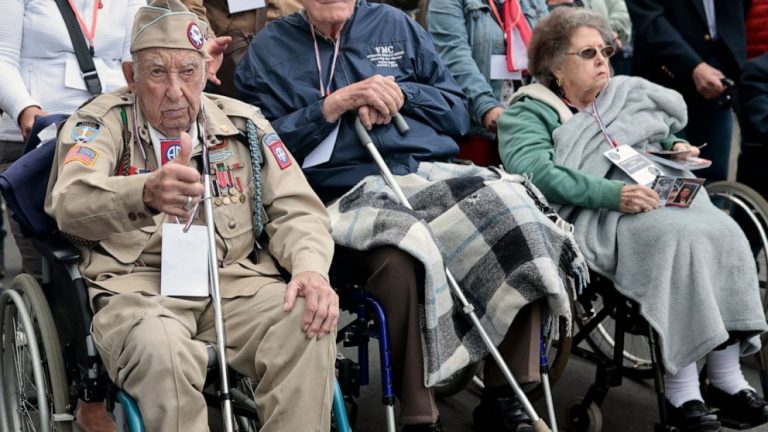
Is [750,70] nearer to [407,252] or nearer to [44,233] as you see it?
[407,252]

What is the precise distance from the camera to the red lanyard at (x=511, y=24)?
457 cm

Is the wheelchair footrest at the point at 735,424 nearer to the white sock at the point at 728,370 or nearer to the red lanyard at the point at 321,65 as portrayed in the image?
the white sock at the point at 728,370

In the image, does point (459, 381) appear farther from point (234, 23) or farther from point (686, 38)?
point (686, 38)

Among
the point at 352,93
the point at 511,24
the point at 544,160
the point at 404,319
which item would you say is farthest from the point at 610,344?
the point at 352,93

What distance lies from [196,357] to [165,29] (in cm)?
100

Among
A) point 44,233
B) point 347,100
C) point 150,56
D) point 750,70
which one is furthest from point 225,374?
point 750,70

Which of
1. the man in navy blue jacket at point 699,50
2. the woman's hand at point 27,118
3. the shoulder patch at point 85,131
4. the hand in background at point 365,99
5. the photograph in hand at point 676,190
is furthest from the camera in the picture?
the man in navy blue jacket at point 699,50

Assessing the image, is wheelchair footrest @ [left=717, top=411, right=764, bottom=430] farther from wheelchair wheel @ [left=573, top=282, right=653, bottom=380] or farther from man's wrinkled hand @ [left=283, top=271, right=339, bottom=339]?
man's wrinkled hand @ [left=283, top=271, right=339, bottom=339]

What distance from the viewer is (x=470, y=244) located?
347 cm

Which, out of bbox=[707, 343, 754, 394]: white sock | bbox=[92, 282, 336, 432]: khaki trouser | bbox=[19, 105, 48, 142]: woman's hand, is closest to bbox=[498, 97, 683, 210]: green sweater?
bbox=[707, 343, 754, 394]: white sock

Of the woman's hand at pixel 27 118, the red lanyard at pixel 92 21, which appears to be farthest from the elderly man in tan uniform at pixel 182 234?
the red lanyard at pixel 92 21

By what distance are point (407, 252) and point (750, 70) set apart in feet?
7.87

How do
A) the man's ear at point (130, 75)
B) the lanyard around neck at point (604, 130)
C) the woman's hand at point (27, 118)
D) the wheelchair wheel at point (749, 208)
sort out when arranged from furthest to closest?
the wheelchair wheel at point (749, 208) < the lanyard around neck at point (604, 130) < the woman's hand at point (27, 118) < the man's ear at point (130, 75)

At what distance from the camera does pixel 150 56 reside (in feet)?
A: 9.96
